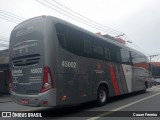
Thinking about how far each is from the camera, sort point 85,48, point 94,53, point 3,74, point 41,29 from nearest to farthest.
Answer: point 41,29 → point 85,48 → point 94,53 → point 3,74

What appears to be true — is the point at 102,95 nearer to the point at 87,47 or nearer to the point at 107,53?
the point at 107,53

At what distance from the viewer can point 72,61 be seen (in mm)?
10445

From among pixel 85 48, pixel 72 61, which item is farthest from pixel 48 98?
pixel 85 48

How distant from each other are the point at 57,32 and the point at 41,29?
23.9 inches

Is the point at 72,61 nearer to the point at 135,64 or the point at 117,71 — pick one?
the point at 117,71

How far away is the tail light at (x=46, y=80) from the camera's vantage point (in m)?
9.18

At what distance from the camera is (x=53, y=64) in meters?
9.38

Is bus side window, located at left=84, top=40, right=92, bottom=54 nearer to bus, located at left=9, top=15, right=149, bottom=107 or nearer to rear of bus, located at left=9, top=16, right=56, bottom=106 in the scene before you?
bus, located at left=9, top=15, right=149, bottom=107

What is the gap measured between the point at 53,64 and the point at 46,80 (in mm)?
630

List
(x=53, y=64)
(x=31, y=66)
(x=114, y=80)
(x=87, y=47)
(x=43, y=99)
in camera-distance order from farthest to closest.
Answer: (x=114, y=80)
(x=87, y=47)
(x=31, y=66)
(x=53, y=64)
(x=43, y=99)

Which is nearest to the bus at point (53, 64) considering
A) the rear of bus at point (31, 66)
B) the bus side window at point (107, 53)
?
the rear of bus at point (31, 66)

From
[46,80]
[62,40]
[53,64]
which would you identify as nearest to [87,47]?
[62,40]

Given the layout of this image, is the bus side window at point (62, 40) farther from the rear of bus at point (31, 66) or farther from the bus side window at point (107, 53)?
the bus side window at point (107, 53)

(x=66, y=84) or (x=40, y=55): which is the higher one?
(x=40, y=55)
